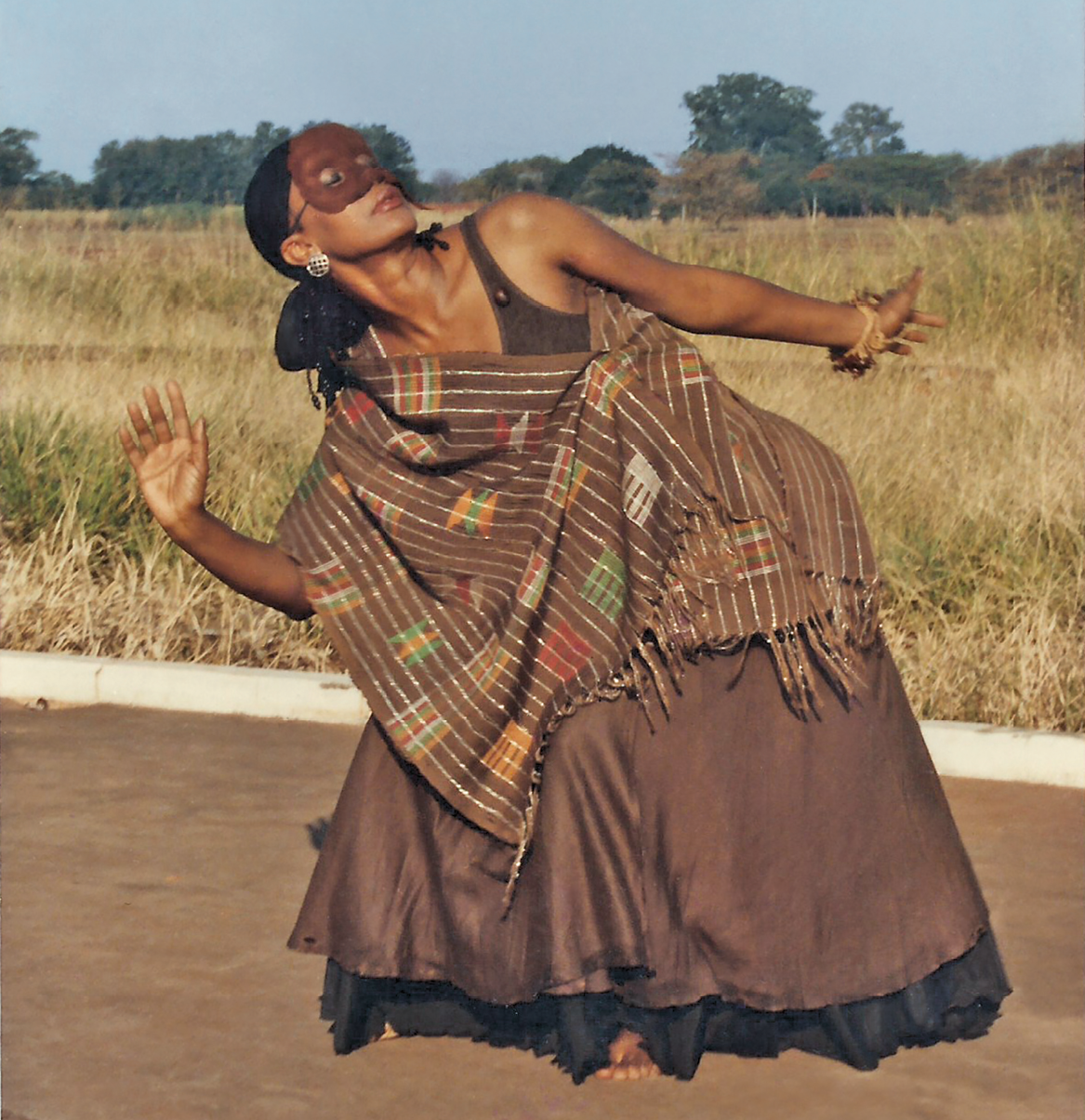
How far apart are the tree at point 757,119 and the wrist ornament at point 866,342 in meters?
9.58

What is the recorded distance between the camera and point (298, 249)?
11.8 ft

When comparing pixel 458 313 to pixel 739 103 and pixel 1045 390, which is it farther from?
pixel 739 103

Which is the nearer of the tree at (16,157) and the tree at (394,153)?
the tree at (394,153)

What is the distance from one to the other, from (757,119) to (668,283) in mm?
11180

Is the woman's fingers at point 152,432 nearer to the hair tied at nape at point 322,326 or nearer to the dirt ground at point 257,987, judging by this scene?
the hair tied at nape at point 322,326

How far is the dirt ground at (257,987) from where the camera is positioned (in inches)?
140

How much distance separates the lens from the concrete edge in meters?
6.00

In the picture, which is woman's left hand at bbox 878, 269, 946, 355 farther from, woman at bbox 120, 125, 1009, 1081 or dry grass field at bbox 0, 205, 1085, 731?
dry grass field at bbox 0, 205, 1085, 731

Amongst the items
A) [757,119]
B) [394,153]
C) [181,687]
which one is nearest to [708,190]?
[757,119]

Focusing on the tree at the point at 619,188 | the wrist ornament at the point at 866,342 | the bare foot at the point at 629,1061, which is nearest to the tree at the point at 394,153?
the wrist ornament at the point at 866,342

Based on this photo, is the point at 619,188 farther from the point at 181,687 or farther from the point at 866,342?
the point at 866,342

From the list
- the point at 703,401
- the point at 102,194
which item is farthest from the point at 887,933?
the point at 102,194

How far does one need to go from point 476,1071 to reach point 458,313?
1424mm

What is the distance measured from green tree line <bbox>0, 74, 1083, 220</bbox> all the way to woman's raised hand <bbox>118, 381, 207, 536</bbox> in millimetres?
7281
